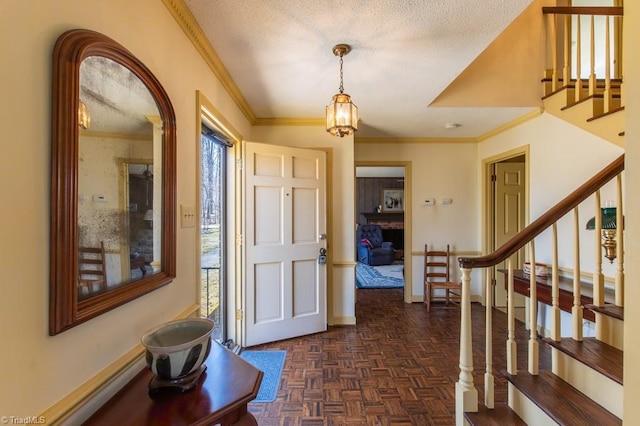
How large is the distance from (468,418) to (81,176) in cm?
207

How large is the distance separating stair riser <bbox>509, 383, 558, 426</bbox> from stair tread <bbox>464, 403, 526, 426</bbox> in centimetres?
3

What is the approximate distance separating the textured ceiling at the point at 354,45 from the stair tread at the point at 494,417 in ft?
7.20

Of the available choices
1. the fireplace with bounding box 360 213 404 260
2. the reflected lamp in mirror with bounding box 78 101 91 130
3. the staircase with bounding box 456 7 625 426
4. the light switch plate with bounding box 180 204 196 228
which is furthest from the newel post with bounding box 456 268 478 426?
the fireplace with bounding box 360 213 404 260

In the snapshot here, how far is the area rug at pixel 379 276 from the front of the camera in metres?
5.12

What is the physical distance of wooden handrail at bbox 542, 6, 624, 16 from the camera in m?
2.36

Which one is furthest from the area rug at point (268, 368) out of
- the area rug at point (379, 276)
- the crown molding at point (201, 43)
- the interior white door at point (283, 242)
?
the area rug at point (379, 276)

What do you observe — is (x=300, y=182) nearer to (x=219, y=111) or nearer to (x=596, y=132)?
(x=219, y=111)

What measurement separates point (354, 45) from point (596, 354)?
2.20 m

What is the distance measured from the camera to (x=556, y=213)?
5.10 ft

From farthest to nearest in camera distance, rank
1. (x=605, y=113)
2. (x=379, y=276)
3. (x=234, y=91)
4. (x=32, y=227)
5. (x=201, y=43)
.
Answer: (x=379, y=276) < (x=234, y=91) < (x=605, y=113) < (x=201, y=43) < (x=32, y=227)

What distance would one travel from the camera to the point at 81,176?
32.5 inches

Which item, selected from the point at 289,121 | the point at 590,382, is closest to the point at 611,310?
the point at 590,382

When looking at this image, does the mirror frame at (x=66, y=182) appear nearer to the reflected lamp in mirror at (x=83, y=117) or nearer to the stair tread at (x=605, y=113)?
the reflected lamp in mirror at (x=83, y=117)

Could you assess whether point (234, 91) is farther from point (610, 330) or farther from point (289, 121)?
point (610, 330)
